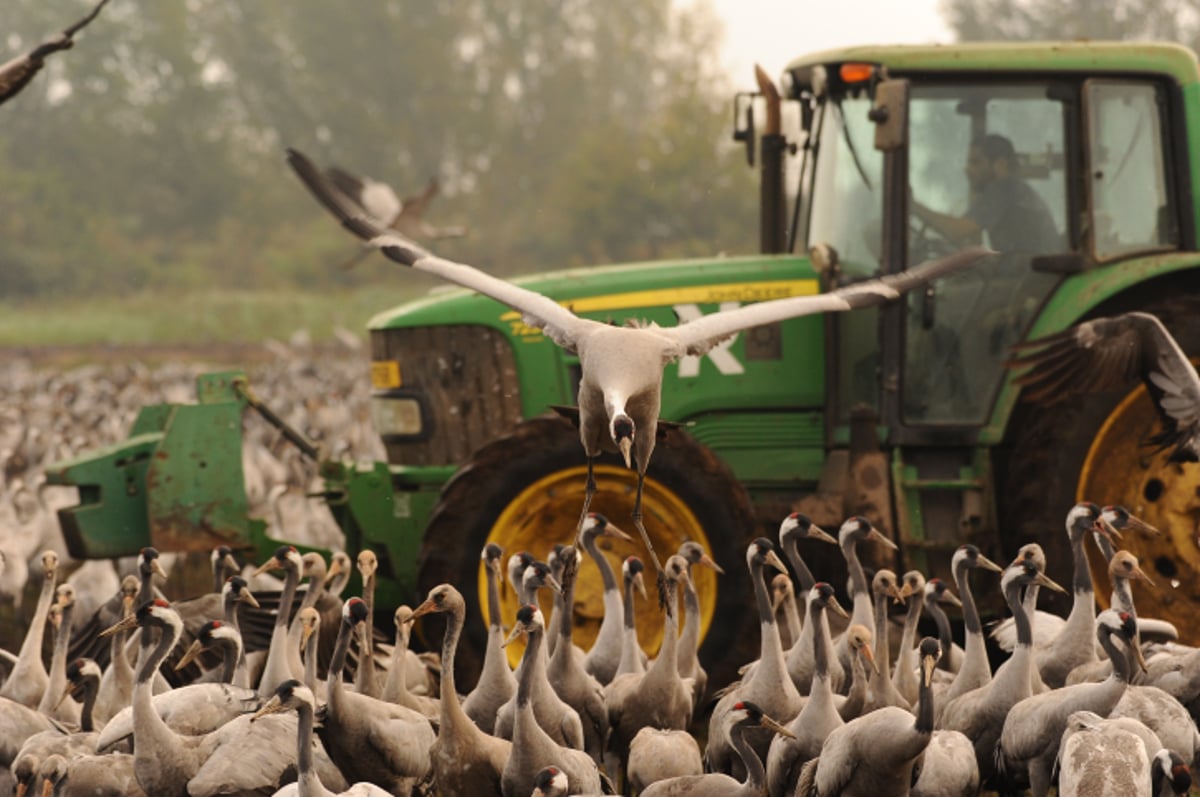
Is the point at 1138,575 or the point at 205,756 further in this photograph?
the point at 1138,575

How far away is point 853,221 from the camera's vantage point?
27.1ft

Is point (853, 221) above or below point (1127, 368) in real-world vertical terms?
above

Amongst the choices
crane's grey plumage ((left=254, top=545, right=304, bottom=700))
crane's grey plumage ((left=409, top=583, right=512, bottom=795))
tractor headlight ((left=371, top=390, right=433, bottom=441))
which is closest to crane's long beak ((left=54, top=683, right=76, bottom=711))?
crane's grey plumage ((left=254, top=545, right=304, bottom=700))

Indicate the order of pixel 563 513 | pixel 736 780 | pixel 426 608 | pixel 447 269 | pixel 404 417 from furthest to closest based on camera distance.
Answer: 1. pixel 404 417
2. pixel 563 513
3. pixel 447 269
4. pixel 426 608
5. pixel 736 780

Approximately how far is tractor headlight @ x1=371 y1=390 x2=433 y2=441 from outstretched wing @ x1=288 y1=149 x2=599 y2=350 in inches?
34.8

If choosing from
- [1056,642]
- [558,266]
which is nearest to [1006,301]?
[1056,642]

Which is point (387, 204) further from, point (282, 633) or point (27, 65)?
point (282, 633)

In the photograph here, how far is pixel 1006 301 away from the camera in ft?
26.4

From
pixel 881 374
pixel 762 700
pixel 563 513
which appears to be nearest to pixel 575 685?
pixel 762 700

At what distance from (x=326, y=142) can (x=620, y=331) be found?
4452 centimetres

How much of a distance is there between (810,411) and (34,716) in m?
3.46

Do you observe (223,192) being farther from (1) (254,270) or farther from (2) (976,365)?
(2) (976,365)

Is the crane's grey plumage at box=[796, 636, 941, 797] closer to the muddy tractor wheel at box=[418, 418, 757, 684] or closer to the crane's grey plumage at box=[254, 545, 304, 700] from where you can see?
the muddy tractor wheel at box=[418, 418, 757, 684]

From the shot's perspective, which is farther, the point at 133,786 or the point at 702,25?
the point at 702,25
